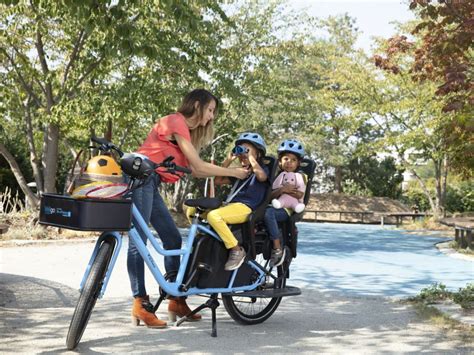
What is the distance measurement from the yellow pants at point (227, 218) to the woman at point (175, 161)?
0.93ft

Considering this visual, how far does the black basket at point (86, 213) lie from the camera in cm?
434

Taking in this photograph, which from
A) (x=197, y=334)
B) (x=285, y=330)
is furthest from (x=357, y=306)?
(x=197, y=334)

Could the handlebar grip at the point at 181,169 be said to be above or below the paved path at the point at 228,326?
above

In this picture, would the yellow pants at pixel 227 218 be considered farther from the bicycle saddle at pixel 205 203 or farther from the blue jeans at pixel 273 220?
the blue jeans at pixel 273 220

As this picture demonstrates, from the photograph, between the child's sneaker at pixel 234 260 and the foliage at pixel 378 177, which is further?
the foliage at pixel 378 177

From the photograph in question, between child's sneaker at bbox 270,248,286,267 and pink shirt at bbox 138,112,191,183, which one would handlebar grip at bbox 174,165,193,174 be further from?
child's sneaker at bbox 270,248,286,267

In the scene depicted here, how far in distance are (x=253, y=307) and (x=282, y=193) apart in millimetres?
1015

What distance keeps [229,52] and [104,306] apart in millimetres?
13423

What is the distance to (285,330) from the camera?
18.4 ft

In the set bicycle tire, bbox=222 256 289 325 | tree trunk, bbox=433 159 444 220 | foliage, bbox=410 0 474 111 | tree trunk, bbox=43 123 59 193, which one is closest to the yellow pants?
bicycle tire, bbox=222 256 289 325

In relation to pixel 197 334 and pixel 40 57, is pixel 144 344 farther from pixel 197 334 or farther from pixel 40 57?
pixel 40 57

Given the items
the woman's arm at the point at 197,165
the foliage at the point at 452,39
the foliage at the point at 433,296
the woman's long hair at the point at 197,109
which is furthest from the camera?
the foliage at the point at 452,39

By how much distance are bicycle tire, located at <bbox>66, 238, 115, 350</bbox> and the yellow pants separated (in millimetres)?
953

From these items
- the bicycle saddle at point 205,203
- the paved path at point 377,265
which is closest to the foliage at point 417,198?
the paved path at point 377,265
